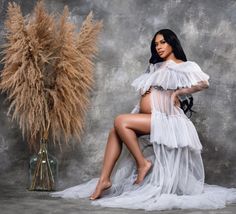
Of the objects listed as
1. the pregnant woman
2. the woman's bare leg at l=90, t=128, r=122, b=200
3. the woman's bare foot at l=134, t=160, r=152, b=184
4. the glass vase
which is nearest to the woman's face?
the pregnant woman

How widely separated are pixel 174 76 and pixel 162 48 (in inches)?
10.2

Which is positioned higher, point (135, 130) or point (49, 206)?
point (135, 130)

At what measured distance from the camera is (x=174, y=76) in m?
4.23

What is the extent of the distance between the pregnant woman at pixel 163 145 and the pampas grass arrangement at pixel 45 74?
47 centimetres

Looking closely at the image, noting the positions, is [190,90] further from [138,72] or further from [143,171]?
[138,72]

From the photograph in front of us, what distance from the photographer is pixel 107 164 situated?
4172 mm

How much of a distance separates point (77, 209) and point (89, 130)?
1520 mm

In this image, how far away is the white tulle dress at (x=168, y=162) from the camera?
158 inches

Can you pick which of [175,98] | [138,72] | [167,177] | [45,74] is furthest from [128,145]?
[138,72]

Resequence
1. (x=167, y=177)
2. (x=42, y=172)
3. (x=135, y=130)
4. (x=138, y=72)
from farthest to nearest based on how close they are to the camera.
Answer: (x=138, y=72) < (x=42, y=172) < (x=135, y=130) < (x=167, y=177)

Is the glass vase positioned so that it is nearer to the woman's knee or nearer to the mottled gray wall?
the mottled gray wall

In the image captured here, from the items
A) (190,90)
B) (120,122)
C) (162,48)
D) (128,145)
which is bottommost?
(128,145)

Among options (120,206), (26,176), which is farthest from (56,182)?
(120,206)

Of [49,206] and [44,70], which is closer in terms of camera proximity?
[49,206]
